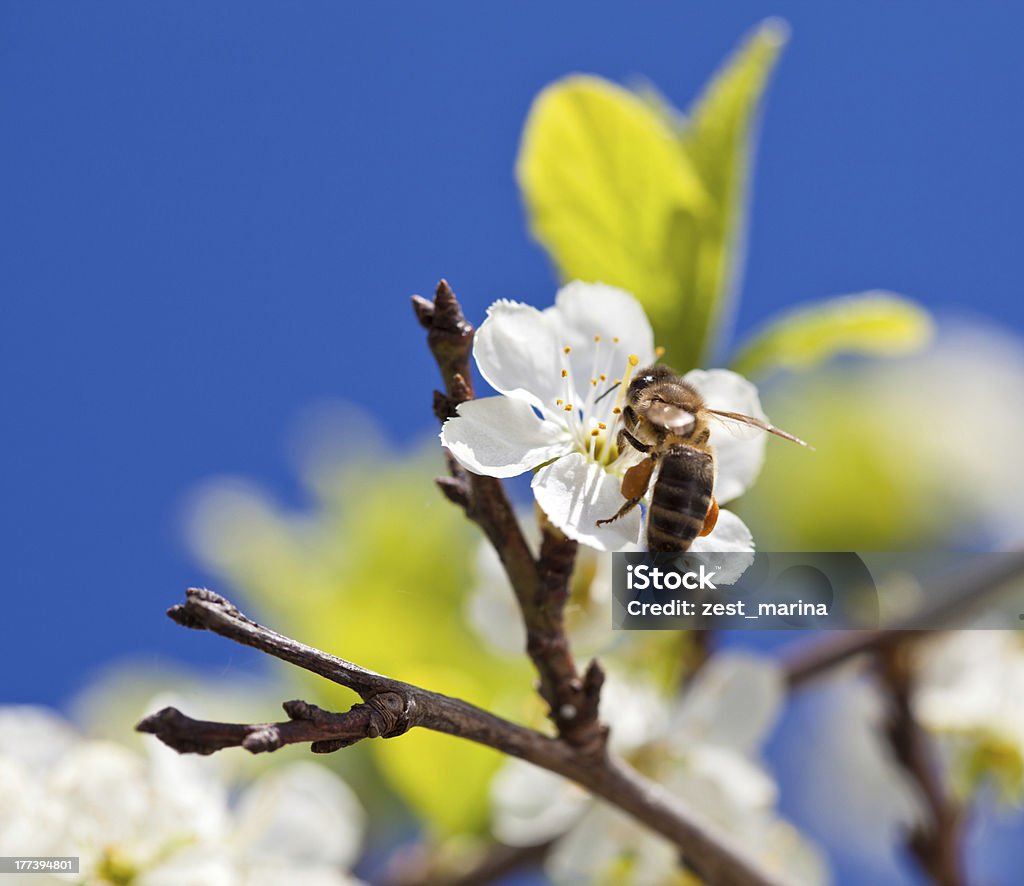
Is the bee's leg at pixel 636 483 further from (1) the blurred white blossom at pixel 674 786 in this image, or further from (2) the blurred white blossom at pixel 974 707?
(2) the blurred white blossom at pixel 974 707

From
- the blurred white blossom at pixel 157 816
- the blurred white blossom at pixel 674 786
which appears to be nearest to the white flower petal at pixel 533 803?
the blurred white blossom at pixel 674 786

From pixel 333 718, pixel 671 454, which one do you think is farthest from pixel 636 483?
pixel 333 718

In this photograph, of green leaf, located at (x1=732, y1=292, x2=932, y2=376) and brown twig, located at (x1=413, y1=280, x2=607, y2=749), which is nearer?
brown twig, located at (x1=413, y1=280, x2=607, y2=749)

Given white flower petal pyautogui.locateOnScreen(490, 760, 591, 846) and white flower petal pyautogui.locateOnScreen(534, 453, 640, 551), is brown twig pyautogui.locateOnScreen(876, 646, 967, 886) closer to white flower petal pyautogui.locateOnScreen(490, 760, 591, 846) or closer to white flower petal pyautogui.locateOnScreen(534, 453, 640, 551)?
white flower petal pyautogui.locateOnScreen(490, 760, 591, 846)

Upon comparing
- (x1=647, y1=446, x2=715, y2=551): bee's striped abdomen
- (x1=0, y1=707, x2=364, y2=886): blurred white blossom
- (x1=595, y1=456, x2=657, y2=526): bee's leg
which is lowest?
(x1=0, y1=707, x2=364, y2=886): blurred white blossom

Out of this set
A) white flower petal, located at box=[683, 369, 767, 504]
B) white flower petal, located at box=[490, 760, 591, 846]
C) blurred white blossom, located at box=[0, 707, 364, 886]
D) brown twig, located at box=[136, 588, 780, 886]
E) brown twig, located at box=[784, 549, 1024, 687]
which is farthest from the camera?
brown twig, located at box=[784, 549, 1024, 687]

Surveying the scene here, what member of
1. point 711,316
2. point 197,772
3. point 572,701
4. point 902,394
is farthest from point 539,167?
point 902,394

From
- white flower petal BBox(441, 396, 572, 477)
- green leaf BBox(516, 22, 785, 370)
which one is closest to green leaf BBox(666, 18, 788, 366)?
green leaf BBox(516, 22, 785, 370)

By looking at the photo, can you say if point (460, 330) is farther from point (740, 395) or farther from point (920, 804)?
point (920, 804)
